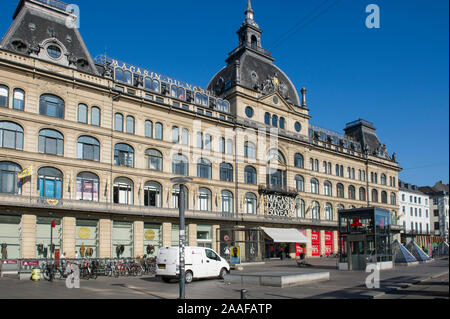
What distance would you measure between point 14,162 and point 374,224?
29.4 m

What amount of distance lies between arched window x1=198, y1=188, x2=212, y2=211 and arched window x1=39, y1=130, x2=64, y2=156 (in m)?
16.3

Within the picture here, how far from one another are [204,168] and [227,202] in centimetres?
524

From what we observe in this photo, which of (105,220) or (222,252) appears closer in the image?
(105,220)

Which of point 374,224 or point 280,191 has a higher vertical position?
point 280,191

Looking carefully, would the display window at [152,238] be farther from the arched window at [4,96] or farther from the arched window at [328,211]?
the arched window at [328,211]

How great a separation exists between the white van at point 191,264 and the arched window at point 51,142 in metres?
18.8

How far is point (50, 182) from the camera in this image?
4053cm

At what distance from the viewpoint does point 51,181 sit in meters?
40.6

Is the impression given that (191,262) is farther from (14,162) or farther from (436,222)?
(436,222)

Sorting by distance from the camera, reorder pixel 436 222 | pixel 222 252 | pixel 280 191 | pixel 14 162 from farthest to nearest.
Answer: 1. pixel 436 222
2. pixel 280 191
3. pixel 222 252
4. pixel 14 162

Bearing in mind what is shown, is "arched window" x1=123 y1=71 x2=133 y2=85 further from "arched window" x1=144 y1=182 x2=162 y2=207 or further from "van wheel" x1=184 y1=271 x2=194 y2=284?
"van wheel" x1=184 y1=271 x2=194 y2=284

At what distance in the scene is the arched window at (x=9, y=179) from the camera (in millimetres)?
37844

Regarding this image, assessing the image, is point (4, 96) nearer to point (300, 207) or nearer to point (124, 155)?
point (124, 155)
